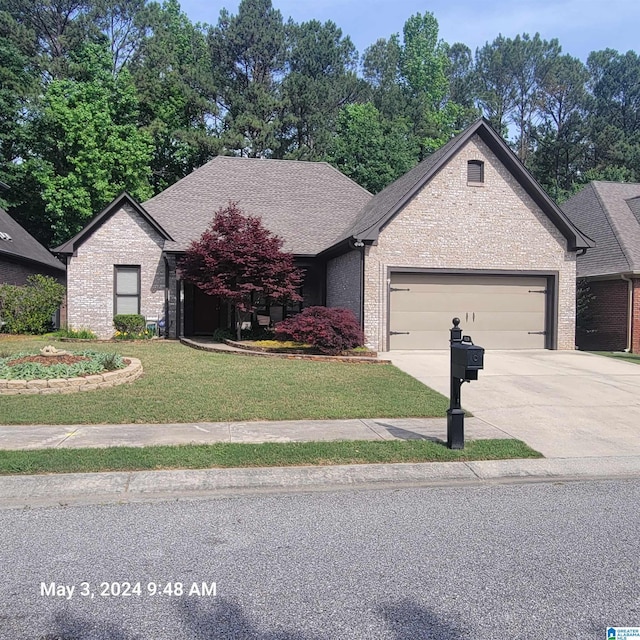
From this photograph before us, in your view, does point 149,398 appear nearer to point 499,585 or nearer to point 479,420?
point 479,420

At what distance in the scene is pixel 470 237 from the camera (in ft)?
56.5

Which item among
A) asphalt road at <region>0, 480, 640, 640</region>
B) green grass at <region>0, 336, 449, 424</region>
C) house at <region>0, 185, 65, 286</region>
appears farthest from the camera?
house at <region>0, 185, 65, 286</region>

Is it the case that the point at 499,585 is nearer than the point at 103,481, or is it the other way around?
the point at 499,585

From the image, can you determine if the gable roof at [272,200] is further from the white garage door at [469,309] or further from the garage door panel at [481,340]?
the garage door panel at [481,340]

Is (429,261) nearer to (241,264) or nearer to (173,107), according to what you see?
(241,264)

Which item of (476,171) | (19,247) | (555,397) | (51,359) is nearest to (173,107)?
(19,247)

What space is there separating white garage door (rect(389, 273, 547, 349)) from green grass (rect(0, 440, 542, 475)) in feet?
33.2

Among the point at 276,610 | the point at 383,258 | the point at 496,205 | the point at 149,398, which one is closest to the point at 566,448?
the point at 276,610

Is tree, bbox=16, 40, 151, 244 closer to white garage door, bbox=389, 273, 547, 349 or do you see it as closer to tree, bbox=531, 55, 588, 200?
white garage door, bbox=389, 273, 547, 349

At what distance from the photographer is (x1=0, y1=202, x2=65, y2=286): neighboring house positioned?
22125 millimetres

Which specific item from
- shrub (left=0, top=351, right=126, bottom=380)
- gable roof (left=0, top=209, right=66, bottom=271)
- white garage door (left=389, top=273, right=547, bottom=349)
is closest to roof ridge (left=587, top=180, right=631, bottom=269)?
white garage door (left=389, top=273, right=547, bottom=349)

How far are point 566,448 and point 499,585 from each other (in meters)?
3.91

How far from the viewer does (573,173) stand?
157 ft

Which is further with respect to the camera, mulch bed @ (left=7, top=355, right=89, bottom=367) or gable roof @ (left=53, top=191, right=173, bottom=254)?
gable roof @ (left=53, top=191, right=173, bottom=254)
